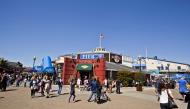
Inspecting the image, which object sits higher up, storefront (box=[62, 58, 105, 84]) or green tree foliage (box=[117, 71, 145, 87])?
storefront (box=[62, 58, 105, 84])

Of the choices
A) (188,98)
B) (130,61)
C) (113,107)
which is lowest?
(113,107)

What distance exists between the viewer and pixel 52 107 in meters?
15.4

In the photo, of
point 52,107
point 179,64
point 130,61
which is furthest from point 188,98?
point 179,64

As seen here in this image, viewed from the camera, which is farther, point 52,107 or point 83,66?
point 83,66

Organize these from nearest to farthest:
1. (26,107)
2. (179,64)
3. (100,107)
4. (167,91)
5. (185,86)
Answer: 1. (167,91)
2. (26,107)
3. (100,107)
4. (185,86)
5. (179,64)

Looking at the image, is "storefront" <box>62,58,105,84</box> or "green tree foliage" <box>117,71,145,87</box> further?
"storefront" <box>62,58,105,84</box>

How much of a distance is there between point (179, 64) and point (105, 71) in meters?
71.7

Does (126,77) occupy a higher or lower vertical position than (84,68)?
lower

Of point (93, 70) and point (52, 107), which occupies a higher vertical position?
point (93, 70)

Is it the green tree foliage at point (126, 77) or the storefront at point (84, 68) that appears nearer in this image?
the green tree foliage at point (126, 77)

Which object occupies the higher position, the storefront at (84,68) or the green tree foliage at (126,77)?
the storefront at (84,68)

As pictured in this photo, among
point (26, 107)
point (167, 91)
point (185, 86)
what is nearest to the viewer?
point (167, 91)

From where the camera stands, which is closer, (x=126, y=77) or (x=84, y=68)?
(x=126, y=77)

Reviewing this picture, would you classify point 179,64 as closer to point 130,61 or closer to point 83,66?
point 130,61
